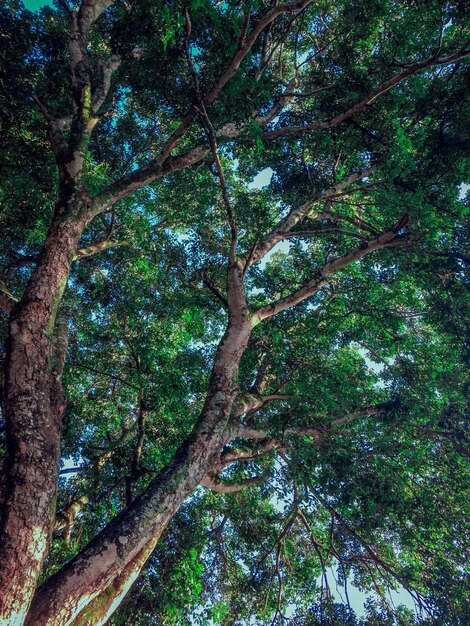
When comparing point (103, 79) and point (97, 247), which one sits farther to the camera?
point (97, 247)

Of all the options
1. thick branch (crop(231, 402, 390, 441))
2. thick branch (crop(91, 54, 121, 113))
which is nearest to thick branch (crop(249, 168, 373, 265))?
thick branch (crop(231, 402, 390, 441))

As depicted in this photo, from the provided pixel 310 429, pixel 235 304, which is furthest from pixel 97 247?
pixel 310 429

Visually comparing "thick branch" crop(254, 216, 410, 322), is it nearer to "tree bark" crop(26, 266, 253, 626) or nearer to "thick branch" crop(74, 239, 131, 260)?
"tree bark" crop(26, 266, 253, 626)

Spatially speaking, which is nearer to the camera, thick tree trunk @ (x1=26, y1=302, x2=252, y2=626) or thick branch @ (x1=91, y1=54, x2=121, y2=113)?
thick tree trunk @ (x1=26, y1=302, x2=252, y2=626)

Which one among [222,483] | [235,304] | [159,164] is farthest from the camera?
[222,483]

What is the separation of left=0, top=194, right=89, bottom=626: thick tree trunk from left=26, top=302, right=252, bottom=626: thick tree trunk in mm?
450

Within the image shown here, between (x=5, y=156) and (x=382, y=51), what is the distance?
28.6 feet

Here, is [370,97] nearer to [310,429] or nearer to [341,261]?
[341,261]

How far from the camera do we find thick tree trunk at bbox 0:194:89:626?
2830 mm

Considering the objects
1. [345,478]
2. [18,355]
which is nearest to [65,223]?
[18,355]

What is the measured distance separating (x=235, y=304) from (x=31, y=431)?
3.59m

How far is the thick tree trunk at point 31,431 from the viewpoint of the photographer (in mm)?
2830

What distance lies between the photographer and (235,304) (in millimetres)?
6191

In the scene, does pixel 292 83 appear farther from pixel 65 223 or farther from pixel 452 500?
pixel 452 500
